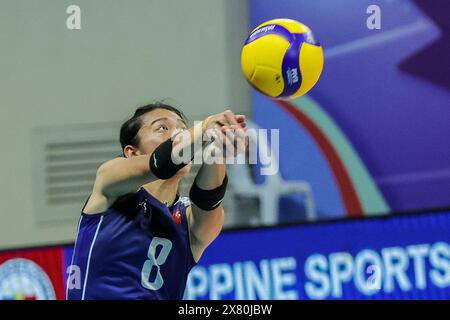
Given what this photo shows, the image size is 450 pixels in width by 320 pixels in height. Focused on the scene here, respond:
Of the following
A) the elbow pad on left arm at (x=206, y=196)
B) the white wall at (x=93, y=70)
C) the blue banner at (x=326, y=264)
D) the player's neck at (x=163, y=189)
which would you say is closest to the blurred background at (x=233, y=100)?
the white wall at (x=93, y=70)

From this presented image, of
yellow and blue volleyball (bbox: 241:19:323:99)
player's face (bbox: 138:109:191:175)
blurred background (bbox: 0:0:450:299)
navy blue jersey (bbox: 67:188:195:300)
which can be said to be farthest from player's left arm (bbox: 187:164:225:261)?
blurred background (bbox: 0:0:450:299)

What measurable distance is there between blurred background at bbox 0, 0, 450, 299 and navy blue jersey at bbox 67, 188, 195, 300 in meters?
3.23

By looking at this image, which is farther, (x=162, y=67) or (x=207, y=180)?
(x=162, y=67)

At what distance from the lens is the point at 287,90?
5004 millimetres

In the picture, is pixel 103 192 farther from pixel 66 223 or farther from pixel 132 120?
pixel 66 223

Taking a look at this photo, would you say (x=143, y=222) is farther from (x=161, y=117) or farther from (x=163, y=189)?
(x=161, y=117)

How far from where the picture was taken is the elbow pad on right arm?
454 cm

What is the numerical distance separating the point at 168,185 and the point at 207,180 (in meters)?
0.28

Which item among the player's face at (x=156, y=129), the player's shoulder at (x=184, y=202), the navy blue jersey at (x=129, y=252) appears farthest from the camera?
the player's shoulder at (x=184, y=202)

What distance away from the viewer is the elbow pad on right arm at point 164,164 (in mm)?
4535

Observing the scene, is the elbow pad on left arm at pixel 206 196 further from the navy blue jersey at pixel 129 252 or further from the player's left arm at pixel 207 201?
the navy blue jersey at pixel 129 252

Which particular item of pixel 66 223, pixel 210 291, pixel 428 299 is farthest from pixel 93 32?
pixel 428 299

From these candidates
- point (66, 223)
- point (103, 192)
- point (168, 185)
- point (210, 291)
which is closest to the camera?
point (103, 192)

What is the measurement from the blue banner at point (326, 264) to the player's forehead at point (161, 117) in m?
1.91
